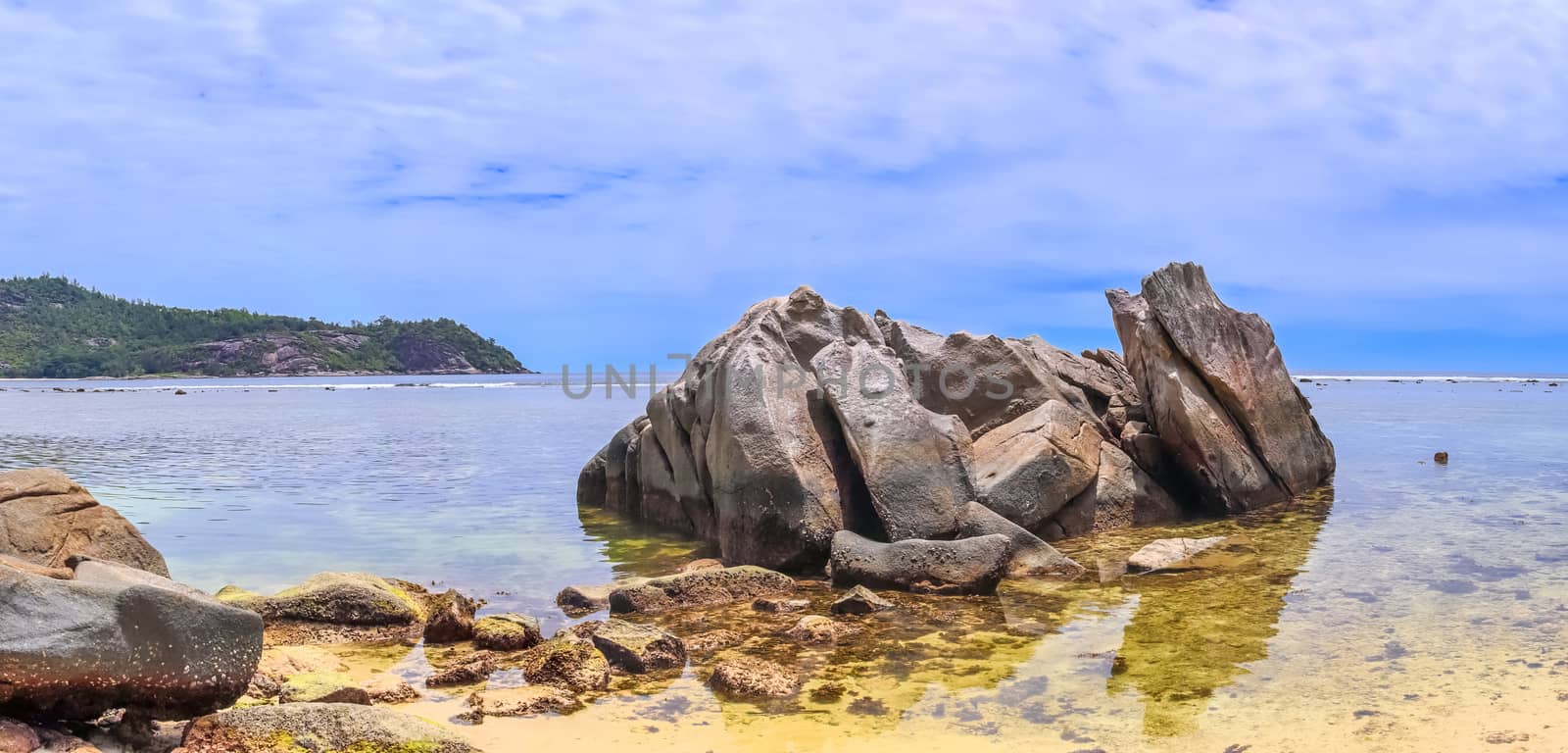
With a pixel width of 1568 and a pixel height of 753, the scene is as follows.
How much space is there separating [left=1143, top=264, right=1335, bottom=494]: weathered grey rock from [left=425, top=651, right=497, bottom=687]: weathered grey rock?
12258 mm

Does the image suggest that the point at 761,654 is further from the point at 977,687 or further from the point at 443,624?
the point at 443,624

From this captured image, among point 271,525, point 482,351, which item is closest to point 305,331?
point 482,351

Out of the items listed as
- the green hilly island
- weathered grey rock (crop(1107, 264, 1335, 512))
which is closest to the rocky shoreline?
weathered grey rock (crop(1107, 264, 1335, 512))

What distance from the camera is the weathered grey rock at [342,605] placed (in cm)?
957

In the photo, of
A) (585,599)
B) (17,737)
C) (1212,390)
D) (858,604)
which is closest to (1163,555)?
(858,604)

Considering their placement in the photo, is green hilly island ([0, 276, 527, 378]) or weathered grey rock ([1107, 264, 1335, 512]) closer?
weathered grey rock ([1107, 264, 1335, 512])

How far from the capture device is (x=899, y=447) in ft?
41.5

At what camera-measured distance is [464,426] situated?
41.9m

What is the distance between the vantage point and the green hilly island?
126 meters

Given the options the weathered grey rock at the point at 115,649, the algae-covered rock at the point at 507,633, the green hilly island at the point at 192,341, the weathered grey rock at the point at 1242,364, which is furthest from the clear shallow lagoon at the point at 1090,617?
the green hilly island at the point at 192,341

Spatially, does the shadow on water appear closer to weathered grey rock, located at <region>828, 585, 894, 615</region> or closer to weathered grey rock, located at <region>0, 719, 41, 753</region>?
weathered grey rock, located at <region>828, 585, 894, 615</region>

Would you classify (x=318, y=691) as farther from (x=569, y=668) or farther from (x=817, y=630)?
(x=817, y=630)

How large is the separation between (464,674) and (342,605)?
2526 mm

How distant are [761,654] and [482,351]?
147719 millimetres
